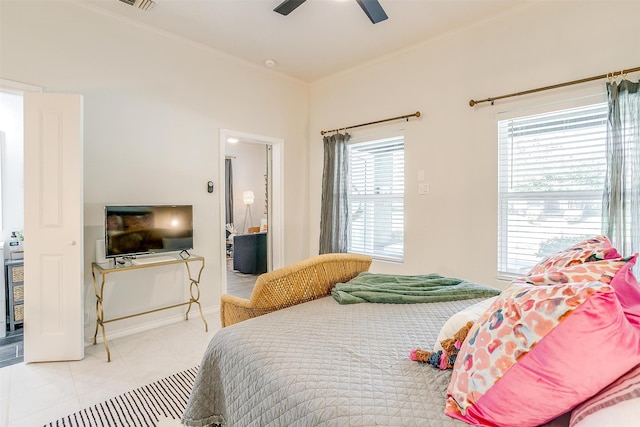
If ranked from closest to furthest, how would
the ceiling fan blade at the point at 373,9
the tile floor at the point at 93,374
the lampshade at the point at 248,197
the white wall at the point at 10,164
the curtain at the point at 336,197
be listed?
1. the tile floor at the point at 93,374
2. the ceiling fan blade at the point at 373,9
3. the white wall at the point at 10,164
4. the curtain at the point at 336,197
5. the lampshade at the point at 248,197

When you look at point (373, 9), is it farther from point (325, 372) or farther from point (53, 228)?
point (53, 228)

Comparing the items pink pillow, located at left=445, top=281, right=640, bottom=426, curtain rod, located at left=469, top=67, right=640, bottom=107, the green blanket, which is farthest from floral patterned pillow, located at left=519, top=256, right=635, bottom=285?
curtain rod, located at left=469, top=67, right=640, bottom=107

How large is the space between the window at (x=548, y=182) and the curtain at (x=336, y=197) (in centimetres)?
174

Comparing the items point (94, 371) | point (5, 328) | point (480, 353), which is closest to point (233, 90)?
point (94, 371)

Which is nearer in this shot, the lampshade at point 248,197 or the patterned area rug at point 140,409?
the patterned area rug at point 140,409

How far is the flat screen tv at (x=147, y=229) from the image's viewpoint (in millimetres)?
2799

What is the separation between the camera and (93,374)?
92.8 inches

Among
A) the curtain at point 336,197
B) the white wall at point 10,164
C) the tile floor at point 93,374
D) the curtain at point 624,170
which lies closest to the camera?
the tile floor at point 93,374

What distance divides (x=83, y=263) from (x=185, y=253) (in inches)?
36.2

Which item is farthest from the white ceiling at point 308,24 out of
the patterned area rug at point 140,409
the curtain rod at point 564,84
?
the patterned area rug at point 140,409

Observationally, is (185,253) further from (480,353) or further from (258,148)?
(258,148)

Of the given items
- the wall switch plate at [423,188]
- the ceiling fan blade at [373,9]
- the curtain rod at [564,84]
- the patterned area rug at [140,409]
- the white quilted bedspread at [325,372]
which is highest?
the ceiling fan blade at [373,9]

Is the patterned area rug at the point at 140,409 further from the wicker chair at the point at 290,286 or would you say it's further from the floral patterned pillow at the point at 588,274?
the floral patterned pillow at the point at 588,274

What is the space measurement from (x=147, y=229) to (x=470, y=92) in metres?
3.34
